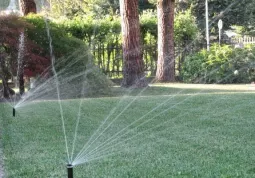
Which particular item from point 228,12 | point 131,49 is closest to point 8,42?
point 131,49

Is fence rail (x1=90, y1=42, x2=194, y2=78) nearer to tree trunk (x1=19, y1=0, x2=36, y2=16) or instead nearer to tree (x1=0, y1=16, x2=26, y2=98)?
tree trunk (x1=19, y1=0, x2=36, y2=16)

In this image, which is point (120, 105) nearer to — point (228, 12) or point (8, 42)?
point (8, 42)

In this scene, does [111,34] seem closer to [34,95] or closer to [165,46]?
[165,46]

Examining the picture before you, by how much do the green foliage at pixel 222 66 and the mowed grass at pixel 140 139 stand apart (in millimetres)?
5713

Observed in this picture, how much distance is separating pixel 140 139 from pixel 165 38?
9.46 metres

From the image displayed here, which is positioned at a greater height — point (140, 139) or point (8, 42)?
point (8, 42)

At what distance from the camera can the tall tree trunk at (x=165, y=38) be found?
1411 centimetres

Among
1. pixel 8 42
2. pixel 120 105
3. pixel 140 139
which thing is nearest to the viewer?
pixel 140 139

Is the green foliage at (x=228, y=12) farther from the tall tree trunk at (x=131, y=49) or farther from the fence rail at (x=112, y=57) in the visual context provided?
the tall tree trunk at (x=131, y=49)

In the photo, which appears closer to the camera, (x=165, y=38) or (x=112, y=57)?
(x=165, y=38)

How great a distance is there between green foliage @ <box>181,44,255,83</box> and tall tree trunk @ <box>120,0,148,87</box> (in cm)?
246

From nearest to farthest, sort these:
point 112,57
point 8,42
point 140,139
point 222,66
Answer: point 140,139
point 8,42
point 222,66
point 112,57

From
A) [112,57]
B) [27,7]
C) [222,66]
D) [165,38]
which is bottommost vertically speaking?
[222,66]

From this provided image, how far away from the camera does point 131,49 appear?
12445 mm
